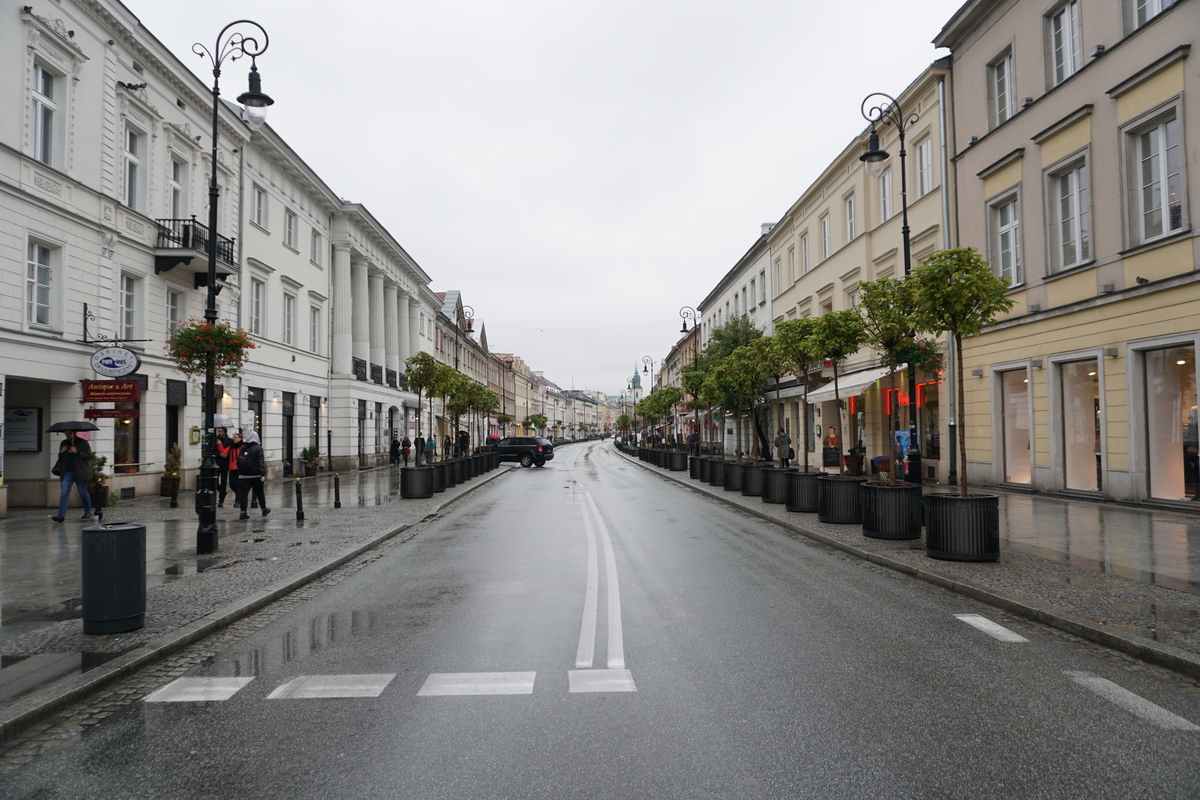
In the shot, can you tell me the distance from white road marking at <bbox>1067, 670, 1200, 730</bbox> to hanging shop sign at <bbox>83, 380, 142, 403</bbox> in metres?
17.8

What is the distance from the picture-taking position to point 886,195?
2516 cm

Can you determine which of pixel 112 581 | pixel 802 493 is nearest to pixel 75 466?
pixel 112 581

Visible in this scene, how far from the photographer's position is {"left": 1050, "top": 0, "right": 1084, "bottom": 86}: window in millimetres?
15766

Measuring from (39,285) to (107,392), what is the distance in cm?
264

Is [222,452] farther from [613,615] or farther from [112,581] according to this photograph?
[613,615]

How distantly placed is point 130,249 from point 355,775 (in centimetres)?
1944

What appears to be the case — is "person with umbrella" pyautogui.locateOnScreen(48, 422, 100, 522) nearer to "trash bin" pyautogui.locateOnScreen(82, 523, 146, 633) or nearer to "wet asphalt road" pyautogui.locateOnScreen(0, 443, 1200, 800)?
"wet asphalt road" pyautogui.locateOnScreen(0, 443, 1200, 800)

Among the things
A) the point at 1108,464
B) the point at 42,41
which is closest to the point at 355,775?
the point at 1108,464

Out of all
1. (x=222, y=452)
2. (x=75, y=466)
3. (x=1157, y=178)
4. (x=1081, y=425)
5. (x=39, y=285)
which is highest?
(x=1157, y=178)

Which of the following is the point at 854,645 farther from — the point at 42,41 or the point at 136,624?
the point at 42,41

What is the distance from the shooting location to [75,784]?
11.3ft

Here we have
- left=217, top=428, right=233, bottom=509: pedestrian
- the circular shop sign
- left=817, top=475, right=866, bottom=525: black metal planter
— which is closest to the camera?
left=817, top=475, right=866, bottom=525: black metal planter

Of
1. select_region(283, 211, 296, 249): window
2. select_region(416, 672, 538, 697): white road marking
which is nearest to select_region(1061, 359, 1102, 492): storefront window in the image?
select_region(416, 672, 538, 697): white road marking

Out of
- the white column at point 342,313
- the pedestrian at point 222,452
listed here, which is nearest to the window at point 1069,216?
the pedestrian at point 222,452
